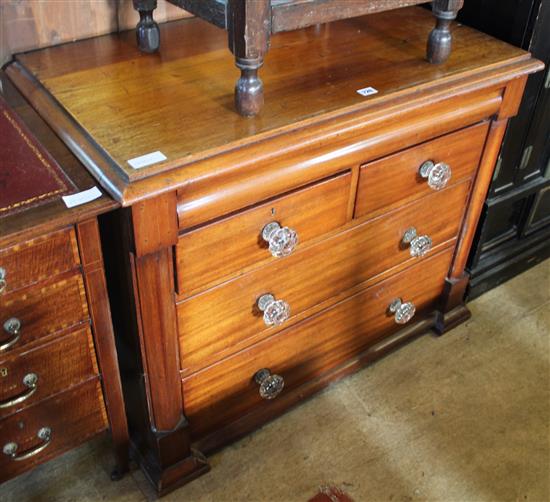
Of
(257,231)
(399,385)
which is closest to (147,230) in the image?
(257,231)

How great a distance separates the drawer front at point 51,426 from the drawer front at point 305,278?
0.20 m

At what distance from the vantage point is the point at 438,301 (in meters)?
1.93

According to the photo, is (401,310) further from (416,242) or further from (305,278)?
(305,278)

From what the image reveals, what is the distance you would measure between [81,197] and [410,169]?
73 cm

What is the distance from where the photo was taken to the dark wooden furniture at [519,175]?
1616 millimetres

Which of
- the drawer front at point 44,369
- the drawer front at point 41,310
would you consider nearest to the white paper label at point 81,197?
the drawer front at point 41,310

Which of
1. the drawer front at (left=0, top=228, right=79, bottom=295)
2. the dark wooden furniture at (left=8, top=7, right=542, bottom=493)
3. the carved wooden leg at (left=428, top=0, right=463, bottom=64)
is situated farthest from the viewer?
the carved wooden leg at (left=428, top=0, right=463, bottom=64)

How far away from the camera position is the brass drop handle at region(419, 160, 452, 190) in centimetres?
149

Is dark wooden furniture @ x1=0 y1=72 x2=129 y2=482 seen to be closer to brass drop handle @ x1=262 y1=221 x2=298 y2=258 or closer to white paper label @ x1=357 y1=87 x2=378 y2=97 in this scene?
brass drop handle @ x1=262 y1=221 x2=298 y2=258

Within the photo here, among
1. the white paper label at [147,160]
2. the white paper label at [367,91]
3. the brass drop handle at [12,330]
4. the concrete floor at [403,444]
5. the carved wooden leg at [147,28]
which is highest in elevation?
the carved wooden leg at [147,28]

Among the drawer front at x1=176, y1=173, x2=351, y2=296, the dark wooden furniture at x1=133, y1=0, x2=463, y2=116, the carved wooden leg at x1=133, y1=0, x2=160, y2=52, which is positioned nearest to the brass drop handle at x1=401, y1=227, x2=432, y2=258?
the drawer front at x1=176, y1=173, x2=351, y2=296

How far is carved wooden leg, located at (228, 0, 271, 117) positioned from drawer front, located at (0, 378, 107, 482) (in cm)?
62

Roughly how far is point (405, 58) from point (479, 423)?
0.94 m

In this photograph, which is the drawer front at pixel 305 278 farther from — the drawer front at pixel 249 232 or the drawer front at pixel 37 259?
the drawer front at pixel 37 259
